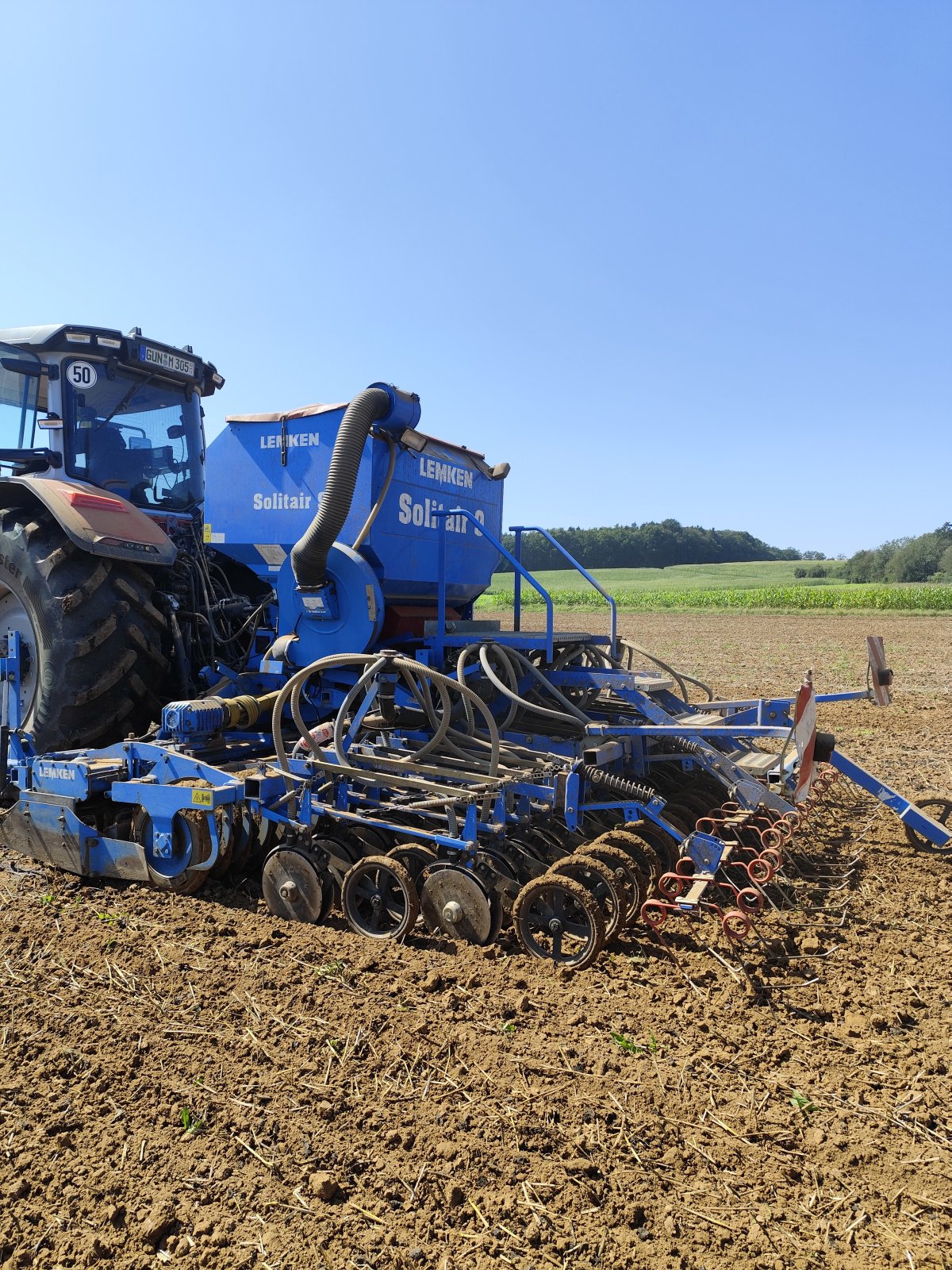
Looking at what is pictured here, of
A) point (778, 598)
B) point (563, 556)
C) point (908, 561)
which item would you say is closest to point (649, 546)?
point (908, 561)

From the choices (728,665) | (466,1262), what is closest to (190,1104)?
(466,1262)

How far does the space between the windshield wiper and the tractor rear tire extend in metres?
1.02

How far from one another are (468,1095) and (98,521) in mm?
3663

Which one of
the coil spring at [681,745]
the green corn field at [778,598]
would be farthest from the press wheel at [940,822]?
the green corn field at [778,598]

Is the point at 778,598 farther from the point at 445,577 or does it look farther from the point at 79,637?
the point at 79,637

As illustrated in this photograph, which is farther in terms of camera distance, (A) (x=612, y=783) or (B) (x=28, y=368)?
(B) (x=28, y=368)

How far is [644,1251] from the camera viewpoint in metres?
1.95

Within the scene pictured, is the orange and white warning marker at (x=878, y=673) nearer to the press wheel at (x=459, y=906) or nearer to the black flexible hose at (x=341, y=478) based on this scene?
the press wheel at (x=459, y=906)

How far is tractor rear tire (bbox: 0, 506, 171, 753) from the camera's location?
4.65m

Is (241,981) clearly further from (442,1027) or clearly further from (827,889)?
(827,889)

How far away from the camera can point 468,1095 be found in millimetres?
2502

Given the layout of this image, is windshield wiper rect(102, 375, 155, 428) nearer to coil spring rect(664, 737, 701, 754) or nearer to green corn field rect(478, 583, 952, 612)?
coil spring rect(664, 737, 701, 754)

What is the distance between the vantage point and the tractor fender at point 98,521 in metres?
4.68

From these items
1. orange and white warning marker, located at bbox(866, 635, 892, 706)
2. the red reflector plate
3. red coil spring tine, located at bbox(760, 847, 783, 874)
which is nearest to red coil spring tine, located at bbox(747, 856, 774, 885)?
red coil spring tine, located at bbox(760, 847, 783, 874)
